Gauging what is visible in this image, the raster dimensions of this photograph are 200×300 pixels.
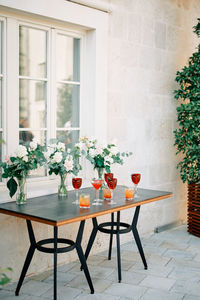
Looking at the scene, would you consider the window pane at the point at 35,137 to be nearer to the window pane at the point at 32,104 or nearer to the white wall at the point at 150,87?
the window pane at the point at 32,104

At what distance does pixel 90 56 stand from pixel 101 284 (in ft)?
7.07

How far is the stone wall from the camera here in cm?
431

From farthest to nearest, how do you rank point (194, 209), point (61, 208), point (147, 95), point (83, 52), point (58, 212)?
point (194, 209) → point (147, 95) → point (83, 52) → point (61, 208) → point (58, 212)

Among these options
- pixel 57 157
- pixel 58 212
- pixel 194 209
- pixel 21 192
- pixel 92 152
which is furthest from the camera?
pixel 194 209

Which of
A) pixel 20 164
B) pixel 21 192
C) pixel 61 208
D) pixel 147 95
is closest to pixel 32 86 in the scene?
pixel 20 164

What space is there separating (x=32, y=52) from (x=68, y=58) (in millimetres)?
411

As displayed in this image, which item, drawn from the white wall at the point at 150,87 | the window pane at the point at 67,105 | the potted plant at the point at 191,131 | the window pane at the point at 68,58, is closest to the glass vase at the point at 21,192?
the window pane at the point at 67,105

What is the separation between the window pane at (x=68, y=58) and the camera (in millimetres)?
3943

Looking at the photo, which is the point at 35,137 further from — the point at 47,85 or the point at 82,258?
the point at 82,258

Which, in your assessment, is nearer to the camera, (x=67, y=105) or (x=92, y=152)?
(x=92, y=152)

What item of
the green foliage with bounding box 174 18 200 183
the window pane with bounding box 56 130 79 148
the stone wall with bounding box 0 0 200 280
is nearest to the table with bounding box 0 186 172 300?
the stone wall with bounding box 0 0 200 280

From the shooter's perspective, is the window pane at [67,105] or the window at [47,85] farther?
the window pane at [67,105]

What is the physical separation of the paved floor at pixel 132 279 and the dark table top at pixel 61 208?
689 mm

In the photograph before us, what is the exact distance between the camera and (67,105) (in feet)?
13.3
